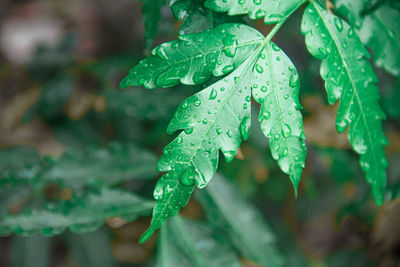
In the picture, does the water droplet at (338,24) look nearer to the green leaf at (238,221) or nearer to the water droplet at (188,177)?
the water droplet at (188,177)

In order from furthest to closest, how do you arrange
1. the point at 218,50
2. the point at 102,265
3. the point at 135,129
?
the point at 135,129 < the point at 102,265 < the point at 218,50

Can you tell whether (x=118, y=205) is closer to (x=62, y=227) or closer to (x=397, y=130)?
(x=62, y=227)

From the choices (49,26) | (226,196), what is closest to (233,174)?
(226,196)

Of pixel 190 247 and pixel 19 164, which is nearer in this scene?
pixel 190 247

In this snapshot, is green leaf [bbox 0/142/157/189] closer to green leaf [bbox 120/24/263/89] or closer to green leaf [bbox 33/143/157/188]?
green leaf [bbox 33/143/157/188]

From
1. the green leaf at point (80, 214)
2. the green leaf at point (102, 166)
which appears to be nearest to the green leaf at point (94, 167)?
the green leaf at point (102, 166)

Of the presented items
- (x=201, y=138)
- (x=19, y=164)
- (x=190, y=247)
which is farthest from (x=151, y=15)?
(x=19, y=164)

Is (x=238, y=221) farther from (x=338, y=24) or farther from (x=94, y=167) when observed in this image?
(x=338, y=24)
